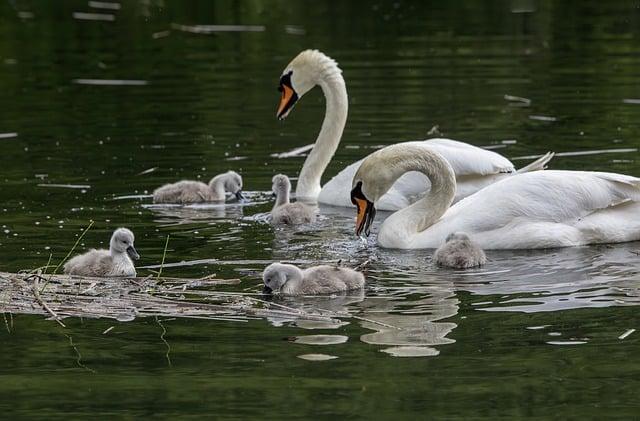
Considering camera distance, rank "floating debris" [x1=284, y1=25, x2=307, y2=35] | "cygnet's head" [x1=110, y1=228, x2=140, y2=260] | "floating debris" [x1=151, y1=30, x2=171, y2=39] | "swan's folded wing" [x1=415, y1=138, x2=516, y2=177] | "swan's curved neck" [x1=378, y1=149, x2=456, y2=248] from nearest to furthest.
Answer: "cygnet's head" [x1=110, y1=228, x2=140, y2=260] → "swan's curved neck" [x1=378, y1=149, x2=456, y2=248] → "swan's folded wing" [x1=415, y1=138, x2=516, y2=177] → "floating debris" [x1=284, y1=25, x2=307, y2=35] → "floating debris" [x1=151, y1=30, x2=171, y2=39]

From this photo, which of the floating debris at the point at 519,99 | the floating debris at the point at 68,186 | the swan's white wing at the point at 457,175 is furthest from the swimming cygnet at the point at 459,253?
the floating debris at the point at 519,99

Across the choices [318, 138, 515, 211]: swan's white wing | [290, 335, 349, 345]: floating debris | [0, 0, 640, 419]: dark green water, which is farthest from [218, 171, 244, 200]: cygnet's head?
[290, 335, 349, 345]: floating debris

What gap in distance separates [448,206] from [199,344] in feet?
13.1

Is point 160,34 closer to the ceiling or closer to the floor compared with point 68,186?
closer to the ceiling

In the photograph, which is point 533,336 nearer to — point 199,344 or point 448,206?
point 199,344

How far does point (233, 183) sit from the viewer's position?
14250mm

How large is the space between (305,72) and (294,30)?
1214cm

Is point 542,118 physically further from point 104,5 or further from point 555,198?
point 104,5

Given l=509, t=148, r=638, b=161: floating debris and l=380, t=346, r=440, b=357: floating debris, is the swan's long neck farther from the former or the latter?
l=380, t=346, r=440, b=357: floating debris

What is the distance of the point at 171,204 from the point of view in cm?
1413

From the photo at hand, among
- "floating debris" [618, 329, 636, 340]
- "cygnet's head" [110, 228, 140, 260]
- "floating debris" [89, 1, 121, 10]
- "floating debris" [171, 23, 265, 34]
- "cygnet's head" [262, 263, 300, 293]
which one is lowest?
"floating debris" [618, 329, 636, 340]

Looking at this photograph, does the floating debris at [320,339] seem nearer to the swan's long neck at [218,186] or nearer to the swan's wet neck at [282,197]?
the swan's wet neck at [282,197]

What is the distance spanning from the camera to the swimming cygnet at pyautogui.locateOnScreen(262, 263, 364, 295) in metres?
9.89

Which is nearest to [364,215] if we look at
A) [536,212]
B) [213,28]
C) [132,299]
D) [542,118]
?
[536,212]
